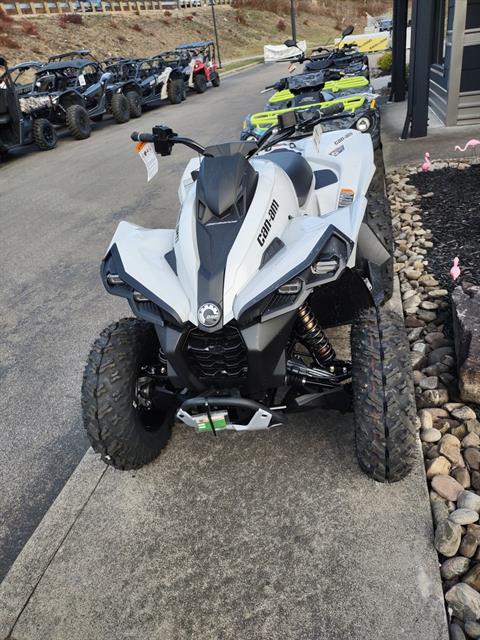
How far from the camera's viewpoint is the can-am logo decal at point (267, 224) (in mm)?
2385

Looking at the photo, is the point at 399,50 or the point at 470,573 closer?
the point at 470,573

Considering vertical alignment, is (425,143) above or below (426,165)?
below

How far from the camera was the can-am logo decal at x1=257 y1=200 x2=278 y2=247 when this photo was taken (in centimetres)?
238

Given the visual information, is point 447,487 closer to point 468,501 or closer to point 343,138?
point 468,501

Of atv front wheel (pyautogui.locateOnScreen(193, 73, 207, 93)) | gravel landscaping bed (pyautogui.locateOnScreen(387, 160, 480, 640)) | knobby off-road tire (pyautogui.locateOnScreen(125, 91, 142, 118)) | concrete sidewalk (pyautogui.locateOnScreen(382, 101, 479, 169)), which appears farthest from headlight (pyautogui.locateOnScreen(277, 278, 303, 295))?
atv front wheel (pyautogui.locateOnScreen(193, 73, 207, 93))

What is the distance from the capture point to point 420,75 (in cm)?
741

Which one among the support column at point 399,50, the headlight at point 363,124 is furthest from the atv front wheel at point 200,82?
the headlight at point 363,124

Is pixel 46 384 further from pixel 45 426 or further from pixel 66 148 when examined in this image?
pixel 66 148

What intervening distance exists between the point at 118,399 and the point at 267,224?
40.4 inches

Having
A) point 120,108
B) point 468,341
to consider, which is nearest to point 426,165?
point 468,341

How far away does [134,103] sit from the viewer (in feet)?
45.5

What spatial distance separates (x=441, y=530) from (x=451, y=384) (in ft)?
3.48

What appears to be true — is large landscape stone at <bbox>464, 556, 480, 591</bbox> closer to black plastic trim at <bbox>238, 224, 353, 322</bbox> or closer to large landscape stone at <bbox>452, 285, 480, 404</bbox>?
large landscape stone at <bbox>452, 285, 480, 404</bbox>

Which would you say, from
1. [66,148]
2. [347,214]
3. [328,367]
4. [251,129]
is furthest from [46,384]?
[66,148]
